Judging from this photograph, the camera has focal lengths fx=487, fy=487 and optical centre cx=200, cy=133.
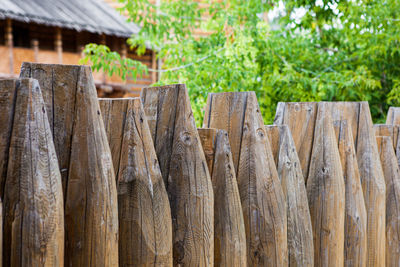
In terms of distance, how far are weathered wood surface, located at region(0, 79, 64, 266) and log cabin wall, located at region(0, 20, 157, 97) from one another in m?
10.7

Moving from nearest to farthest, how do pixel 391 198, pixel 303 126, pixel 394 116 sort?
pixel 303 126 < pixel 391 198 < pixel 394 116

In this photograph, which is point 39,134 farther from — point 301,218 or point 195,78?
point 195,78

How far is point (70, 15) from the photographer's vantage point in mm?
13180

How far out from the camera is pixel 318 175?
6.91 feet

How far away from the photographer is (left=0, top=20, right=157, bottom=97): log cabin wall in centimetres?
1228

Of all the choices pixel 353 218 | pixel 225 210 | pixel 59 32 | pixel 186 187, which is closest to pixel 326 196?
pixel 353 218

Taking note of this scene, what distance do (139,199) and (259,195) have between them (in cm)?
52

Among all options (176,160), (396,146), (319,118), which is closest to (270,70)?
(396,146)

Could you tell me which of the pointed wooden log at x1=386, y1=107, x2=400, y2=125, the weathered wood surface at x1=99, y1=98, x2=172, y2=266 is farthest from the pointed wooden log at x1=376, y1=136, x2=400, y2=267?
the weathered wood surface at x1=99, y1=98, x2=172, y2=266

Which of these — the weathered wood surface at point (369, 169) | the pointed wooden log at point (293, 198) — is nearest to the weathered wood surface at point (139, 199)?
the pointed wooden log at point (293, 198)

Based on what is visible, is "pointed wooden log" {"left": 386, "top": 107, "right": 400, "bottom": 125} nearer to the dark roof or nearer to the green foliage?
the green foliage

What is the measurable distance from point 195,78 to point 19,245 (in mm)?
3459

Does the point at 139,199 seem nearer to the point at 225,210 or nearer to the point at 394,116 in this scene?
the point at 225,210

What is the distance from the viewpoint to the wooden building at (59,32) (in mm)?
12039
